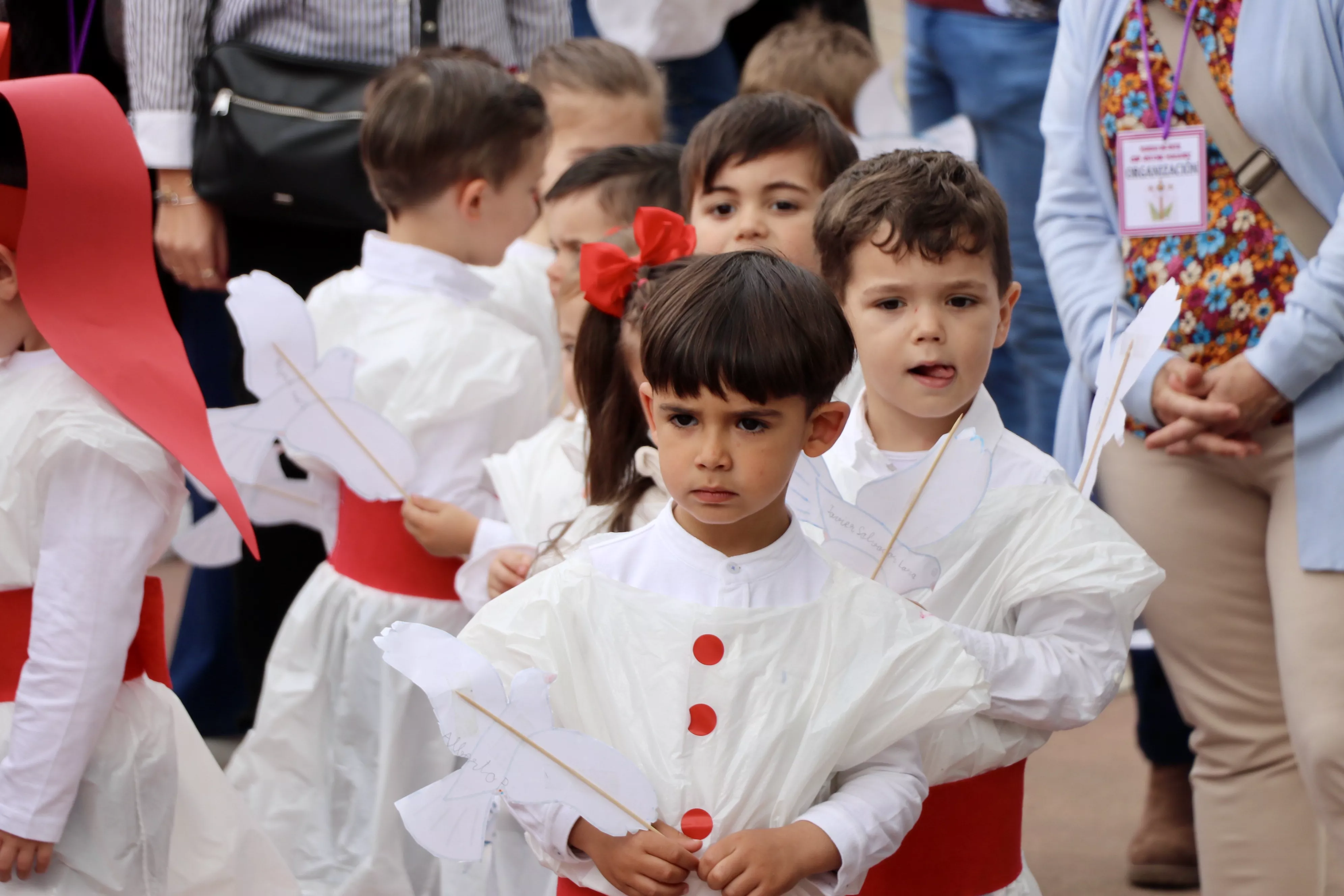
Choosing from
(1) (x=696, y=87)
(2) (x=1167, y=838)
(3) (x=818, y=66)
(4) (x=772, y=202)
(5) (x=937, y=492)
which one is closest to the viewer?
(5) (x=937, y=492)

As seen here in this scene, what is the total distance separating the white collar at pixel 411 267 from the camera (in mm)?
3158

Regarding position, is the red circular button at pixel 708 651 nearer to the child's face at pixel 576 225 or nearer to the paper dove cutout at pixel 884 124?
the child's face at pixel 576 225

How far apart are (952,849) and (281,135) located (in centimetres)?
210

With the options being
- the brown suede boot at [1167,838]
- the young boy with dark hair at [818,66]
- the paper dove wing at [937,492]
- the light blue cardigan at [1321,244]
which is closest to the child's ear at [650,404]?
the paper dove wing at [937,492]

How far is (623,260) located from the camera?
250 cm

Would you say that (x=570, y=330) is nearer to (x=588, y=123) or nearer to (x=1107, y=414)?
(x=1107, y=414)

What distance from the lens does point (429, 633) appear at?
5.42ft

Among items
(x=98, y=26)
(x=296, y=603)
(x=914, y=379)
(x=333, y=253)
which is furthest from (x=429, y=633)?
(x=98, y=26)

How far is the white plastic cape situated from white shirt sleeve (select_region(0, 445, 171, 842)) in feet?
1.89

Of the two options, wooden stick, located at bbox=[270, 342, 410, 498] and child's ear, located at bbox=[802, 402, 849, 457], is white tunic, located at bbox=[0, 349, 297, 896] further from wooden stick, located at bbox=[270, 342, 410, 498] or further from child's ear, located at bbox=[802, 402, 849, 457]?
child's ear, located at bbox=[802, 402, 849, 457]

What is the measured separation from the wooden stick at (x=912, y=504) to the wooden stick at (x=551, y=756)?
1.56ft

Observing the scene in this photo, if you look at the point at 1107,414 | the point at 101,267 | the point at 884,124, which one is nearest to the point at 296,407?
the point at 101,267

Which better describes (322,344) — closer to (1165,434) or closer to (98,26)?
(98,26)

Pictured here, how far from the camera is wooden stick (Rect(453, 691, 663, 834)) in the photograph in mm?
1653
